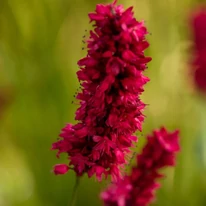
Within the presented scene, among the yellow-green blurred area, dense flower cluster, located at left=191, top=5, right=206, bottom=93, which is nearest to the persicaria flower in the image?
dense flower cluster, located at left=191, top=5, right=206, bottom=93

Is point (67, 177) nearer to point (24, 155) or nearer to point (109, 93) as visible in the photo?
point (24, 155)

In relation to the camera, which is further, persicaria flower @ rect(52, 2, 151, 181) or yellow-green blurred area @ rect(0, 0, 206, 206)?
yellow-green blurred area @ rect(0, 0, 206, 206)

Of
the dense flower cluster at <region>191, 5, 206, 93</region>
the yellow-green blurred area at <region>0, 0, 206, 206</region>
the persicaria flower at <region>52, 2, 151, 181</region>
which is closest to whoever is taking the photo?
the persicaria flower at <region>52, 2, 151, 181</region>

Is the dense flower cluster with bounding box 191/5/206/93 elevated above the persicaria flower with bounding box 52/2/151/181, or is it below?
above

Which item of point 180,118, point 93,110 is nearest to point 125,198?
point 93,110

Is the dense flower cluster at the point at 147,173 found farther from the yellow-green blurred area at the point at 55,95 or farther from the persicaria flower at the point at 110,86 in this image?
the yellow-green blurred area at the point at 55,95

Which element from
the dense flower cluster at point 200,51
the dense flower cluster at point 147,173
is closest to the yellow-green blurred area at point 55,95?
the dense flower cluster at point 200,51

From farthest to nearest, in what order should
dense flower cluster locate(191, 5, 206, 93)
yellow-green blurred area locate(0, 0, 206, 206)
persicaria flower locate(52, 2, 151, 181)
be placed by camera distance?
yellow-green blurred area locate(0, 0, 206, 206), dense flower cluster locate(191, 5, 206, 93), persicaria flower locate(52, 2, 151, 181)

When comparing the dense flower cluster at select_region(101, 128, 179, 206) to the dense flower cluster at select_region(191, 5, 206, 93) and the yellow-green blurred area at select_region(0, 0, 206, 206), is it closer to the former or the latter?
the dense flower cluster at select_region(191, 5, 206, 93)
